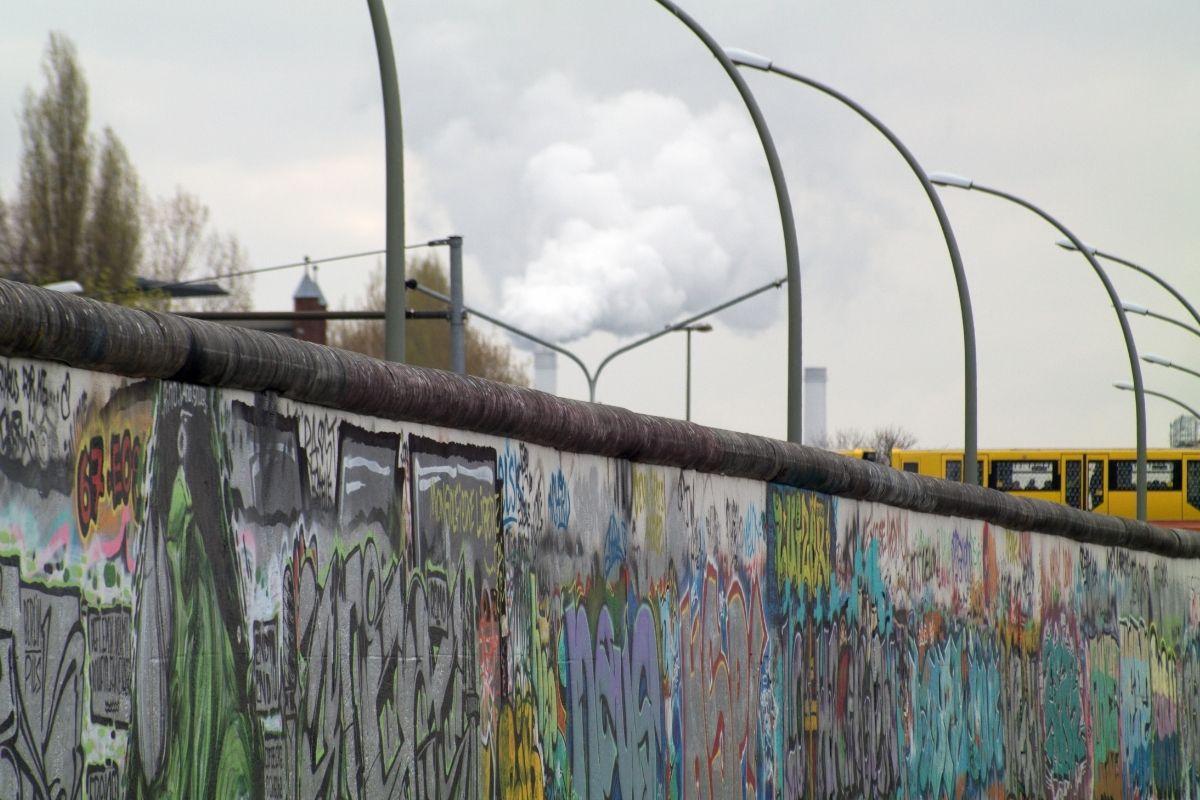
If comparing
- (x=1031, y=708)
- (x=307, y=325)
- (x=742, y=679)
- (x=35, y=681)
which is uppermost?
(x=307, y=325)

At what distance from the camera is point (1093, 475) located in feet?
153

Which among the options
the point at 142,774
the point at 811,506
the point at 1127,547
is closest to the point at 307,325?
the point at 1127,547

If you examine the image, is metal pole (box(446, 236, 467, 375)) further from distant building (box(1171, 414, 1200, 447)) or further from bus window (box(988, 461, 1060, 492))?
distant building (box(1171, 414, 1200, 447))

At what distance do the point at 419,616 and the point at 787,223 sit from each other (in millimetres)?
10134

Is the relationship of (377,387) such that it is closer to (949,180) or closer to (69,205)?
(949,180)

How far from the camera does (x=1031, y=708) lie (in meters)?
12.5

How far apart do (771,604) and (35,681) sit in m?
4.83

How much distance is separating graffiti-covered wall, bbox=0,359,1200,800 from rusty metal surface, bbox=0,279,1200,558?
0.05 metres

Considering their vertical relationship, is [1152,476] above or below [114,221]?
below

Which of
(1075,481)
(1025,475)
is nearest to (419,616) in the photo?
(1025,475)

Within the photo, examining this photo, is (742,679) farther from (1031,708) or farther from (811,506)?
(1031,708)

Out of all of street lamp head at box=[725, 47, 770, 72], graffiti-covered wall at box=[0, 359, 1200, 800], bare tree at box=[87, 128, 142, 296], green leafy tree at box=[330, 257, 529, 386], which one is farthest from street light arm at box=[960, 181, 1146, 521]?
green leafy tree at box=[330, 257, 529, 386]

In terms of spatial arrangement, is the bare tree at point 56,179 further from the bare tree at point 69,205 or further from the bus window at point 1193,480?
the bus window at point 1193,480

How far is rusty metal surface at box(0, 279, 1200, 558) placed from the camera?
365 centimetres
